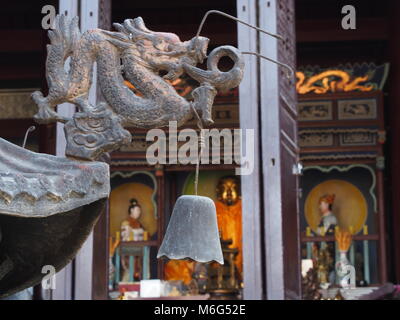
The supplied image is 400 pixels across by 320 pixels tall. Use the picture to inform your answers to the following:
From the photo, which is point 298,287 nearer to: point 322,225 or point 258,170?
point 258,170

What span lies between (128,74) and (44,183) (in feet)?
2.05

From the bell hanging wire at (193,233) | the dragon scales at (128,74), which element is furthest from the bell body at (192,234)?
the dragon scales at (128,74)

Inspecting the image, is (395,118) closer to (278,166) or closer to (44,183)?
(278,166)

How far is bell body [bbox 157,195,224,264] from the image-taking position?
438 centimetres

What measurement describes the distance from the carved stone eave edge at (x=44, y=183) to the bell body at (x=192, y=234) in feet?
2.41

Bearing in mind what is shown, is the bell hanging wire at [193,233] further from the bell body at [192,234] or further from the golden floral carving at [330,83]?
the golden floral carving at [330,83]

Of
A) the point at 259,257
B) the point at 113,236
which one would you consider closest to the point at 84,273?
the point at 259,257

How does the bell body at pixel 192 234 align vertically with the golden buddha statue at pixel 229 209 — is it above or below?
below

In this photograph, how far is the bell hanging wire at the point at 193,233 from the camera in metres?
4.38

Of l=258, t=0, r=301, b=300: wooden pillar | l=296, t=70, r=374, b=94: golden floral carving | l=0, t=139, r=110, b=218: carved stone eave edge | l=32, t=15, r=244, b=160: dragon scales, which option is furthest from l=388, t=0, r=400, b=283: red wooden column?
l=0, t=139, r=110, b=218: carved stone eave edge

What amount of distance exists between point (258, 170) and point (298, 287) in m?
1.16

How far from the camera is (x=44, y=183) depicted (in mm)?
3621

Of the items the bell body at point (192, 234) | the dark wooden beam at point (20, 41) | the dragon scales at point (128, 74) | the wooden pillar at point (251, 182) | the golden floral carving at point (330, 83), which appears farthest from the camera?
the dark wooden beam at point (20, 41)

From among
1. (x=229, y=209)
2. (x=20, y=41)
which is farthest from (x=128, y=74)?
(x=229, y=209)
